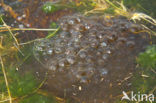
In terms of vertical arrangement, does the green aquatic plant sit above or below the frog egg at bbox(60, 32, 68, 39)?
below

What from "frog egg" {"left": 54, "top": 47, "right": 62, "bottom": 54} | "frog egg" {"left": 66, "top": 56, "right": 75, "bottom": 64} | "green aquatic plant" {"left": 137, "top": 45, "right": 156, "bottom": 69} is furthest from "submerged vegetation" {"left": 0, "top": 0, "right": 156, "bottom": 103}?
"frog egg" {"left": 66, "top": 56, "right": 75, "bottom": 64}

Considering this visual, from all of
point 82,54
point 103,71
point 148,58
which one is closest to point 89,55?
point 82,54

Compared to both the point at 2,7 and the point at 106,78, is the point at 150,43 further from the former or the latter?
the point at 2,7

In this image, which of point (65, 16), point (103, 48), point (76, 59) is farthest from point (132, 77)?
point (65, 16)

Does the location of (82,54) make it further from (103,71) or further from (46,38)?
(46,38)

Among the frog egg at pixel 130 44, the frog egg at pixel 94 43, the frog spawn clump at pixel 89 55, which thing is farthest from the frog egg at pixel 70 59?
the frog egg at pixel 130 44

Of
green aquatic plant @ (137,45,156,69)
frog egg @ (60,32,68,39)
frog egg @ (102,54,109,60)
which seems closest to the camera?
green aquatic plant @ (137,45,156,69)

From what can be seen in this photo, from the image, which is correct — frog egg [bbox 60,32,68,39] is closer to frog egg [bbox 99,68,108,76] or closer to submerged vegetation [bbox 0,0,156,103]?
submerged vegetation [bbox 0,0,156,103]
